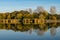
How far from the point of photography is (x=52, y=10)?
1500 inches

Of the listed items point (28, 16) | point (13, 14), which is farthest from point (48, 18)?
point (13, 14)

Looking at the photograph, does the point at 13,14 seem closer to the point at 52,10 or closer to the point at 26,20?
the point at 26,20

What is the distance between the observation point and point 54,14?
123 ft

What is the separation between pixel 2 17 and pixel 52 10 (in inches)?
326

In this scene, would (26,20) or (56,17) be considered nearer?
(26,20)

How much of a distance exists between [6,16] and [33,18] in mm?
4583

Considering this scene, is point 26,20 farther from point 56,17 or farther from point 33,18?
point 56,17

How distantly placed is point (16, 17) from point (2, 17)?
2.48 meters

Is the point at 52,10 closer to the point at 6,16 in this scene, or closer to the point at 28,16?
the point at 28,16

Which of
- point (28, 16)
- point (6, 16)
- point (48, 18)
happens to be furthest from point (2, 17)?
point (48, 18)

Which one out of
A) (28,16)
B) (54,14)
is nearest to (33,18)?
(28,16)

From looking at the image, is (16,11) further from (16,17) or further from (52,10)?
(52,10)

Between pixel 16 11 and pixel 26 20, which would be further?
pixel 16 11

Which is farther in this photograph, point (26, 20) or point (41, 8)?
point (41, 8)
